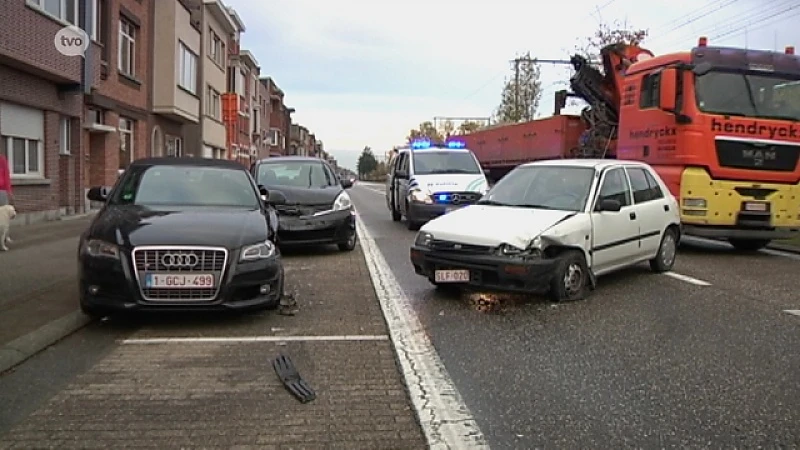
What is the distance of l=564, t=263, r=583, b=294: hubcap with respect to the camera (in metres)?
7.51

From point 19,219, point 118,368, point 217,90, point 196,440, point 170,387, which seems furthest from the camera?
point 217,90

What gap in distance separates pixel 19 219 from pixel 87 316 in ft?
31.8

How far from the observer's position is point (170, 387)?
4781 millimetres

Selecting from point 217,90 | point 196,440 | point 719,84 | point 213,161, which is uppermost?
point 217,90

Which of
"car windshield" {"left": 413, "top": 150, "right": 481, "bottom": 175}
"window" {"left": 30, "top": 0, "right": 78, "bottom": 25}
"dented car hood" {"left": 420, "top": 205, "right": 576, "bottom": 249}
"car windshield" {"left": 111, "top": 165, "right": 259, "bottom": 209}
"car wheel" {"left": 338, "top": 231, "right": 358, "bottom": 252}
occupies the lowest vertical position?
"car wheel" {"left": 338, "top": 231, "right": 358, "bottom": 252}

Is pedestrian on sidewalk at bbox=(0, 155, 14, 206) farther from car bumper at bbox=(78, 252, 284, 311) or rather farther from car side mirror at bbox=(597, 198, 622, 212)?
car side mirror at bbox=(597, 198, 622, 212)

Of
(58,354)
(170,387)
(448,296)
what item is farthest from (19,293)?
(448,296)

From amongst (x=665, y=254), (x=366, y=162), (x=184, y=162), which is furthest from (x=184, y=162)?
(x=366, y=162)

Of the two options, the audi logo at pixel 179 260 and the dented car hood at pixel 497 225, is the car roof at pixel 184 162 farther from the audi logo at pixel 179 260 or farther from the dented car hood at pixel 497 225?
the dented car hood at pixel 497 225

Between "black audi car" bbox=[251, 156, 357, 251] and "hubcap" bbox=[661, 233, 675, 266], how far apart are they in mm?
4914

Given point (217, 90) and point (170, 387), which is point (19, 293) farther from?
point (217, 90)

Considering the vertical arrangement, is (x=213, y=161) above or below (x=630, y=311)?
above

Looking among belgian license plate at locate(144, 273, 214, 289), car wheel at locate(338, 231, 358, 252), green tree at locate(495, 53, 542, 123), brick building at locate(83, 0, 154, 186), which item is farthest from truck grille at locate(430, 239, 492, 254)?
green tree at locate(495, 53, 542, 123)

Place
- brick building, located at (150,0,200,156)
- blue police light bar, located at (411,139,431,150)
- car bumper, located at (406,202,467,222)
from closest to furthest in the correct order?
car bumper, located at (406,202,467,222)
blue police light bar, located at (411,139,431,150)
brick building, located at (150,0,200,156)
